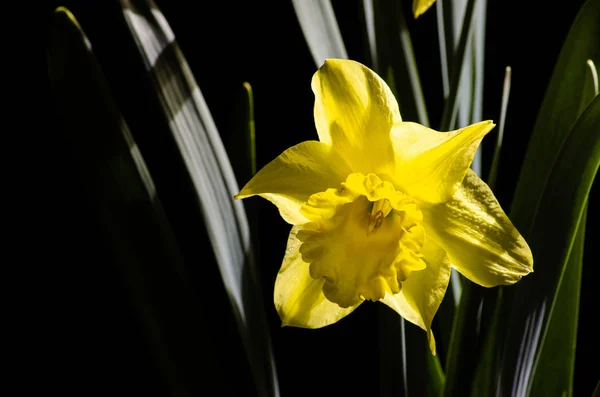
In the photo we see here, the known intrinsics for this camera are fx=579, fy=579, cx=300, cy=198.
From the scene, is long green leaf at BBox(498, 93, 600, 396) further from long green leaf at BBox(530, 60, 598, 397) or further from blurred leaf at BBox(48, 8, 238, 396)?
blurred leaf at BBox(48, 8, 238, 396)

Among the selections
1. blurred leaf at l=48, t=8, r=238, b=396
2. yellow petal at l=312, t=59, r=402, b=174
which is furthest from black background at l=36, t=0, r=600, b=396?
yellow petal at l=312, t=59, r=402, b=174

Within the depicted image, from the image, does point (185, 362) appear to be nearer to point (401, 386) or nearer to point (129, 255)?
point (129, 255)

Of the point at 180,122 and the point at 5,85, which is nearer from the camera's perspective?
the point at 180,122

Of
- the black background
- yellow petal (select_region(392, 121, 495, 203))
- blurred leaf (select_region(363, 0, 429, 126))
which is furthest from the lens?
the black background

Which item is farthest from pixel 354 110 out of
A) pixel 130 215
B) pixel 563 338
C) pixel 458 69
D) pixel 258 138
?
pixel 258 138

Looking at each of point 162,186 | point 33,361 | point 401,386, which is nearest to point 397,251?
point 401,386

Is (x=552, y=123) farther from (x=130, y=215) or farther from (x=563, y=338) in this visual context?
(x=130, y=215)
